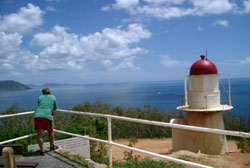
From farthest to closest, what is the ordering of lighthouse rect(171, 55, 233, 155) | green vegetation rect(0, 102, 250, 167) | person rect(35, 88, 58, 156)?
1. green vegetation rect(0, 102, 250, 167)
2. lighthouse rect(171, 55, 233, 155)
3. person rect(35, 88, 58, 156)

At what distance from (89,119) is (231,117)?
814 cm

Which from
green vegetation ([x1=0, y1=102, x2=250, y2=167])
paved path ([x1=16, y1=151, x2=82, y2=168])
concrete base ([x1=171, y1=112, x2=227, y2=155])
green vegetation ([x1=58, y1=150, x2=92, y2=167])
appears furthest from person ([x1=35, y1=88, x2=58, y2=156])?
concrete base ([x1=171, y1=112, x2=227, y2=155])

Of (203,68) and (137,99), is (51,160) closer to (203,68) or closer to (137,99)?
(203,68)

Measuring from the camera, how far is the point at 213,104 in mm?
7742

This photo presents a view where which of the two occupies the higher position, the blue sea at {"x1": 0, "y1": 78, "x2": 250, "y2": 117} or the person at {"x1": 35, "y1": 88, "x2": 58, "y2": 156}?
the person at {"x1": 35, "y1": 88, "x2": 58, "y2": 156}

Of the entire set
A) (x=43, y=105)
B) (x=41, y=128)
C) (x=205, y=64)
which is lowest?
(x=41, y=128)

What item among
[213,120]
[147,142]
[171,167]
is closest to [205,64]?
[213,120]

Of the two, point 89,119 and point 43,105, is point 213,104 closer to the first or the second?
point 43,105

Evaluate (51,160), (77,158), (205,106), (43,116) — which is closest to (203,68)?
(205,106)

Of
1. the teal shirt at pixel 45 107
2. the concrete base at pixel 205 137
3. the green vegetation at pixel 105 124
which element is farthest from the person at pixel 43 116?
the concrete base at pixel 205 137

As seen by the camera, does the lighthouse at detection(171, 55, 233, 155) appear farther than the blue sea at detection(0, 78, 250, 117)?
No

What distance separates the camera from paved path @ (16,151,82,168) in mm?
4488

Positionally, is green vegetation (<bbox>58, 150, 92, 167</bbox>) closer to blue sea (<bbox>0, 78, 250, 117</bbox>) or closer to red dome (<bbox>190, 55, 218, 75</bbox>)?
blue sea (<bbox>0, 78, 250, 117</bbox>)

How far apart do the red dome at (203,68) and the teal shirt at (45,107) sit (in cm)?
449
